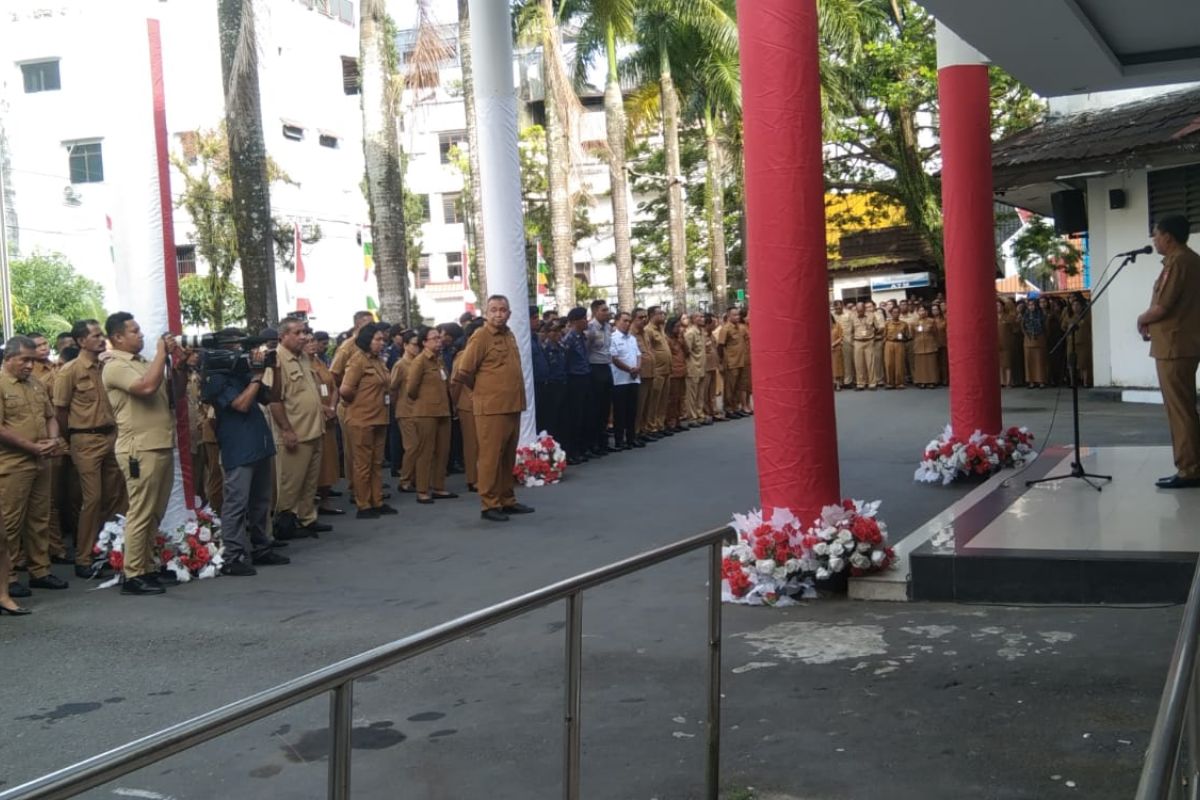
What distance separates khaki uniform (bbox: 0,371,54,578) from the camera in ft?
30.9

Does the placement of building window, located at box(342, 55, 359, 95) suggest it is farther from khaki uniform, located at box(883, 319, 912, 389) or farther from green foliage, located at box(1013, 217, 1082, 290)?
khaki uniform, located at box(883, 319, 912, 389)

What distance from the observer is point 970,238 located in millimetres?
12016

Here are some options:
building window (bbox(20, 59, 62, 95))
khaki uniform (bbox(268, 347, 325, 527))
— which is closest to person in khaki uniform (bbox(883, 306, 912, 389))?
khaki uniform (bbox(268, 347, 325, 527))

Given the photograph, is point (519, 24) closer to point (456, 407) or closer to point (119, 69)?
point (456, 407)

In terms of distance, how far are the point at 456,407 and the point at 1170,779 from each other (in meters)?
13.5

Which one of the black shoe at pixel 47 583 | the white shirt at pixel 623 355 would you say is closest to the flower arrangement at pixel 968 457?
the white shirt at pixel 623 355

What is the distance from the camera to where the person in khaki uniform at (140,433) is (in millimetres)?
8992

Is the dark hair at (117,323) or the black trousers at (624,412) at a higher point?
the dark hair at (117,323)

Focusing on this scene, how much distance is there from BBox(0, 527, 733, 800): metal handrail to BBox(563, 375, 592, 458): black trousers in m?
11.9

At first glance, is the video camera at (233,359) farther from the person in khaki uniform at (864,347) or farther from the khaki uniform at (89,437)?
the person in khaki uniform at (864,347)

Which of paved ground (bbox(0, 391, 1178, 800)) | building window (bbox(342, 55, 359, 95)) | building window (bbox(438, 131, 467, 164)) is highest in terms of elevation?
building window (bbox(342, 55, 359, 95))

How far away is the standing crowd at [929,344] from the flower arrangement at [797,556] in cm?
1641

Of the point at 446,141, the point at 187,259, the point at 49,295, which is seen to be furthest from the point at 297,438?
the point at 446,141

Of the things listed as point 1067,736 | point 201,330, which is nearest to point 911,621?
point 1067,736
